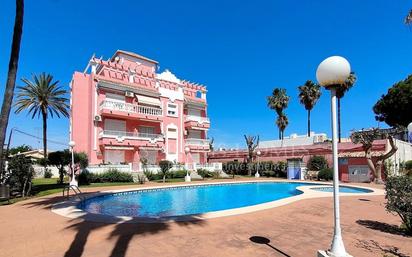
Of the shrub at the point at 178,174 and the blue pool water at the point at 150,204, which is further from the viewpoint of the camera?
the shrub at the point at 178,174

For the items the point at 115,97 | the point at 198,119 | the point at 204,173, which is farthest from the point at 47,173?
the point at 198,119

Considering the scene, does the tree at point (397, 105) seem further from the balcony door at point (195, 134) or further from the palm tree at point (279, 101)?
the balcony door at point (195, 134)

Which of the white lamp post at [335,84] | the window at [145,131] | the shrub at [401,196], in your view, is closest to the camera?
the white lamp post at [335,84]

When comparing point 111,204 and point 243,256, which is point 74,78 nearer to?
point 111,204

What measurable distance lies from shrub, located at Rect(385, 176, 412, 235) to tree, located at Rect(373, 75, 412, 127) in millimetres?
38848

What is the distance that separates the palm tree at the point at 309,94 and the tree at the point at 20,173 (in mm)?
41784

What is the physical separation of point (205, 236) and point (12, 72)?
7327mm

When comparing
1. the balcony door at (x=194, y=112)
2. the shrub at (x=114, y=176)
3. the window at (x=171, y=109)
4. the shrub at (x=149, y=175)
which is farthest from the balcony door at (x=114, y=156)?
the balcony door at (x=194, y=112)

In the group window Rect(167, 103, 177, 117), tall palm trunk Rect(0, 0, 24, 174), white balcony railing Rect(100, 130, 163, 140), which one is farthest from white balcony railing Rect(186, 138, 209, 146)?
tall palm trunk Rect(0, 0, 24, 174)

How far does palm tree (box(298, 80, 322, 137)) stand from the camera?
46.4 meters

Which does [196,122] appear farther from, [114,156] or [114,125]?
[114,156]

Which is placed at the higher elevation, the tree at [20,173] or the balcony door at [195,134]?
the balcony door at [195,134]

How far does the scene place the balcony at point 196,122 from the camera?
127 ft

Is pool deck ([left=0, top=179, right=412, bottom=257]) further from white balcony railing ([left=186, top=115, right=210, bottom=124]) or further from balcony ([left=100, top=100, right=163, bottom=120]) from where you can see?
Result: white balcony railing ([left=186, top=115, right=210, bottom=124])
